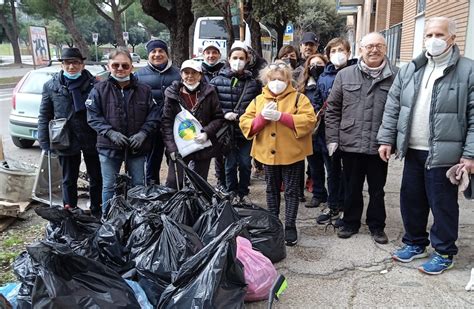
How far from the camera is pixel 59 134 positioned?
412cm

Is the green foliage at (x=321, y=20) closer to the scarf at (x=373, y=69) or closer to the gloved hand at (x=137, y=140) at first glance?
the scarf at (x=373, y=69)

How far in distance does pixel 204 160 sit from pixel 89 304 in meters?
2.24

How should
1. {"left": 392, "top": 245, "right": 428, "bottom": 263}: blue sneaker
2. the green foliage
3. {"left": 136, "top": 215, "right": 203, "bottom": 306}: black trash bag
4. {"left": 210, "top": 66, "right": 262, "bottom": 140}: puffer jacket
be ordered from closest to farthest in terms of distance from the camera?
{"left": 136, "top": 215, "right": 203, "bottom": 306}: black trash bag, {"left": 392, "top": 245, "right": 428, "bottom": 263}: blue sneaker, {"left": 210, "top": 66, "right": 262, "bottom": 140}: puffer jacket, the green foliage

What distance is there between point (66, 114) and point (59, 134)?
225mm

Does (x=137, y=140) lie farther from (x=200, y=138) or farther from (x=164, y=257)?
(x=164, y=257)

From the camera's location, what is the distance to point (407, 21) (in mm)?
12516

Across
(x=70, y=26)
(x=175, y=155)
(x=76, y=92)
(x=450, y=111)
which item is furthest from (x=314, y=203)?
(x=70, y=26)

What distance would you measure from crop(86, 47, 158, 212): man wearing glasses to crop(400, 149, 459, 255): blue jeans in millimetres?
2263

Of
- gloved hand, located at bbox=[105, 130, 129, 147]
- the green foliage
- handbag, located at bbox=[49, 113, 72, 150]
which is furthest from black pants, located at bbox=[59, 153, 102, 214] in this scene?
the green foliage

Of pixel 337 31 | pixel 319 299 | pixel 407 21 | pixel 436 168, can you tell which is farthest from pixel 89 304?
pixel 337 31

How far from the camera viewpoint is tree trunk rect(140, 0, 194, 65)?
8.49 metres

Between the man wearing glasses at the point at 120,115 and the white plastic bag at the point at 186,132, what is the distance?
0.22 meters

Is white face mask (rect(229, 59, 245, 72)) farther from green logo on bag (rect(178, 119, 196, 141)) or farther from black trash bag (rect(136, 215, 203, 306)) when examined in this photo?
black trash bag (rect(136, 215, 203, 306))

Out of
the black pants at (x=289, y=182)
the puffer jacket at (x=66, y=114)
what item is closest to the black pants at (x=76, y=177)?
the puffer jacket at (x=66, y=114)
